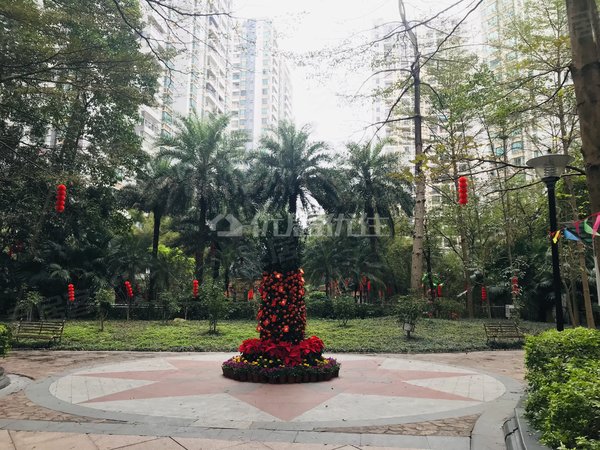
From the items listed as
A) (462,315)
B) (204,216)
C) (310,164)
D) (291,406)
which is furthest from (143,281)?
(291,406)

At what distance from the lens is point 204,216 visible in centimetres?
2566

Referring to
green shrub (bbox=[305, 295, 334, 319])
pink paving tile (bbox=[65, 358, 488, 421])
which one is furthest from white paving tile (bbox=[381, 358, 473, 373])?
green shrub (bbox=[305, 295, 334, 319])

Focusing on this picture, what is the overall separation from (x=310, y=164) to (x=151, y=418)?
A: 21146mm

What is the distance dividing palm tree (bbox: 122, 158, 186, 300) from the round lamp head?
20707mm

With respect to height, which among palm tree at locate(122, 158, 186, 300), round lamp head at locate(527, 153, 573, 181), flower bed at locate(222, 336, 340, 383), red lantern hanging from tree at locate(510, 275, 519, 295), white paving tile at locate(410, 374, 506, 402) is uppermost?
palm tree at locate(122, 158, 186, 300)

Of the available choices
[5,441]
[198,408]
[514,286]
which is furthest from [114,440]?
[514,286]

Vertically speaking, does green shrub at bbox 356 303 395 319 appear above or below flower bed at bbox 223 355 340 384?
above

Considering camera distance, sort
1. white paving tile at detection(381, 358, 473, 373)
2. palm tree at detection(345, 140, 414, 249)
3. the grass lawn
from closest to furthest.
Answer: white paving tile at detection(381, 358, 473, 373) → the grass lawn → palm tree at detection(345, 140, 414, 249)

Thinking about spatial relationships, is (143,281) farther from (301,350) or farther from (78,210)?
(301,350)

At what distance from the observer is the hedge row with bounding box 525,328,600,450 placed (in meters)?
2.66

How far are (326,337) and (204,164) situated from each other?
13995 millimetres

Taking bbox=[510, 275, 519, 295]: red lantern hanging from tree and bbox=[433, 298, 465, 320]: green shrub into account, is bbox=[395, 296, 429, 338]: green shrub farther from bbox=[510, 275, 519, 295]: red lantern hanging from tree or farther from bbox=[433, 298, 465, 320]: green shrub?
bbox=[433, 298, 465, 320]: green shrub

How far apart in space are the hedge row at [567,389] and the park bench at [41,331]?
12.8 m

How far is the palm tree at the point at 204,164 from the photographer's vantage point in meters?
24.8
